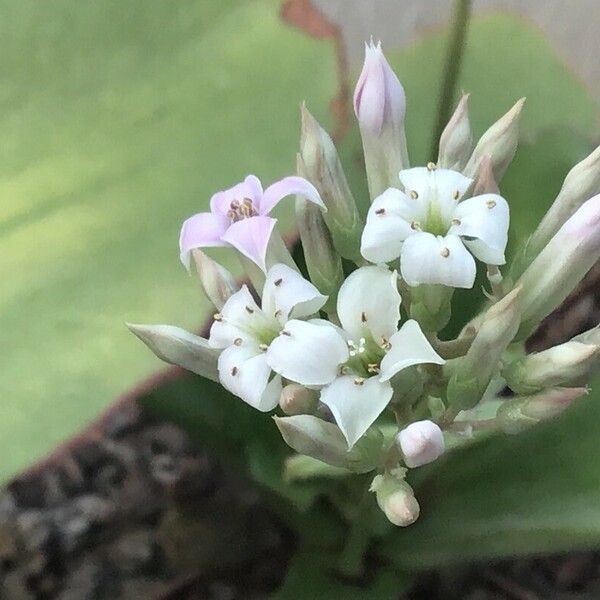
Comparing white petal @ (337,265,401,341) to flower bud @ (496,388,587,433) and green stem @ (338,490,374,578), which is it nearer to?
flower bud @ (496,388,587,433)

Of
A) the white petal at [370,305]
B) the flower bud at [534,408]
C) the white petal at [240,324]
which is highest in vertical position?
the white petal at [240,324]

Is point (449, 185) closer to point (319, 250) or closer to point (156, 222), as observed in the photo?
point (319, 250)

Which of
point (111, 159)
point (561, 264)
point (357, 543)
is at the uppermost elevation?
point (111, 159)

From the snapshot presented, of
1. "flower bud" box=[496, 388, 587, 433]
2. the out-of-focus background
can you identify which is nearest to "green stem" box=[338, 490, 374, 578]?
the out-of-focus background

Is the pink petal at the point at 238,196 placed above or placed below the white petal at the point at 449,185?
above

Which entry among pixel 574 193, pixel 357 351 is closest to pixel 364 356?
pixel 357 351

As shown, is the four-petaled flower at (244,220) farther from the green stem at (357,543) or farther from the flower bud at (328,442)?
the green stem at (357,543)

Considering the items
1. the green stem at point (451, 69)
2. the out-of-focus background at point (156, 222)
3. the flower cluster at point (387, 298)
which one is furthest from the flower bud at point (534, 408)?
the green stem at point (451, 69)
